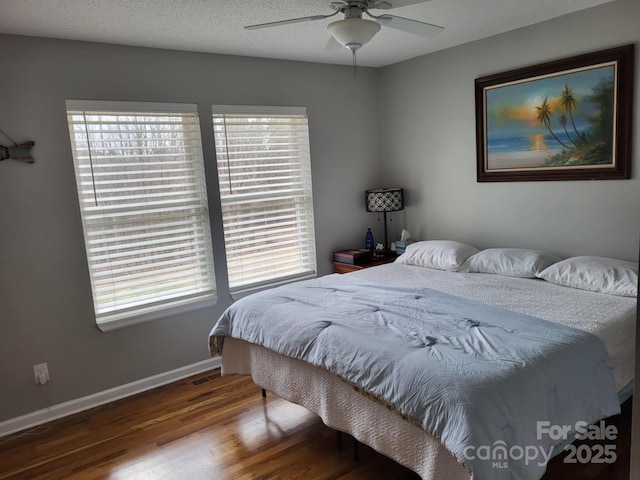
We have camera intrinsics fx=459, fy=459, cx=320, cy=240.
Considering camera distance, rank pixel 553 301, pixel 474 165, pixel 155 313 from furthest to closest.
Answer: pixel 474 165 < pixel 155 313 < pixel 553 301

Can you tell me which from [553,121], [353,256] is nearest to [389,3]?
[553,121]

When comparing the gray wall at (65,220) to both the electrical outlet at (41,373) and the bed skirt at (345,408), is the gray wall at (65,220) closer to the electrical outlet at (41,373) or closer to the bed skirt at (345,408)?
the electrical outlet at (41,373)

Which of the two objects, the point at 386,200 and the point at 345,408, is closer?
the point at 345,408

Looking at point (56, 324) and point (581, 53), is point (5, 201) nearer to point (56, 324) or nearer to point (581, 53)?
point (56, 324)

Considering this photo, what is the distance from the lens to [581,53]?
3049 mm

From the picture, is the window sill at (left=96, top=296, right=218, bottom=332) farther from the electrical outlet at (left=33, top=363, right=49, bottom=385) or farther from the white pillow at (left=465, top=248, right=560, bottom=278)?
the white pillow at (left=465, top=248, right=560, bottom=278)

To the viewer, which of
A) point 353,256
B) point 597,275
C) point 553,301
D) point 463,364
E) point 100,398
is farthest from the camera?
point 353,256

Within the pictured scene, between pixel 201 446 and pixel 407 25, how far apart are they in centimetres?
258

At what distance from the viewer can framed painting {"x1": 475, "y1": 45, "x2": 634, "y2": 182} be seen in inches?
115

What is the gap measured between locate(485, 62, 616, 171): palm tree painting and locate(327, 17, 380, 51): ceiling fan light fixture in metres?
1.65

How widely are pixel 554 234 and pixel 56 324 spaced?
3.50m

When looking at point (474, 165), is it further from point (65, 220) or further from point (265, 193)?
point (65, 220)

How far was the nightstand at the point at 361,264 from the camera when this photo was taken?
13.4ft

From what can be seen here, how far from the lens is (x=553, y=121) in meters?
3.24
